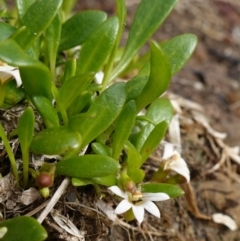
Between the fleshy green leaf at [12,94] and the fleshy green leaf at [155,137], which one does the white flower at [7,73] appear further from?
the fleshy green leaf at [155,137]

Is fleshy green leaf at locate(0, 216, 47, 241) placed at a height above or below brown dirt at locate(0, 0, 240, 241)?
above

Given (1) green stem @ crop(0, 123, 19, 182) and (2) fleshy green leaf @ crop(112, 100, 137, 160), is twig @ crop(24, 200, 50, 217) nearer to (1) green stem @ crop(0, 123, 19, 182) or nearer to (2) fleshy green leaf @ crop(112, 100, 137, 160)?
(1) green stem @ crop(0, 123, 19, 182)

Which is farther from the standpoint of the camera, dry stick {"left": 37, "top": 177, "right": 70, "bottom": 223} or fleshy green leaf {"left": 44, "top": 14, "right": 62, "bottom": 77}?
fleshy green leaf {"left": 44, "top": 14, "right": 62, "bottom": 77}

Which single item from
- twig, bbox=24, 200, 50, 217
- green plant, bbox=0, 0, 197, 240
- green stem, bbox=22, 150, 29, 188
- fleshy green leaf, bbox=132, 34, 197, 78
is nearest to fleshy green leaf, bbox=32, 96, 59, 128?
green plant, bbox=0, 0, 197, 240

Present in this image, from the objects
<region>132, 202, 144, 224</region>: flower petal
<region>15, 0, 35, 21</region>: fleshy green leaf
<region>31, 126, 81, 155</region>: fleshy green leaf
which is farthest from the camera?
<region>15, 0, 35, 21</region>: fleshy green leaf

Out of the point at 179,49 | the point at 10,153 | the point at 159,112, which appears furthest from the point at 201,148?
the point at 10,153

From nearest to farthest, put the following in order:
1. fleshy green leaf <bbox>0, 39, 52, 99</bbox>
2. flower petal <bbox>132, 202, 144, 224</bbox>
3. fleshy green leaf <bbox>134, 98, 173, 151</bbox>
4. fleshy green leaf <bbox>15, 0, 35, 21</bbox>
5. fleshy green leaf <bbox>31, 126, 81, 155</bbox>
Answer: fleshy green leaf <bbox>0, 39, 52, 99</bbox> → fleshy green leaf <bbox>31, 126, 81, 155</bbox> → flower petal <bbox>132, 202, 144, 224</bbox> → fleshy green leaf <bbox>15, 0, 35, 21</bbox> → fleshy green leaf <bbox>134, 98, 173, 151</bbox>

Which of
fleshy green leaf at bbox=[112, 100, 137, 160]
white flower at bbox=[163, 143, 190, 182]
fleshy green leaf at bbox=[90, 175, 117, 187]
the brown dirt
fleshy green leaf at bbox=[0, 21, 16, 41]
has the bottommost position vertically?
the brown dirt

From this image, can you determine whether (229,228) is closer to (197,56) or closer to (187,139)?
(187,139)
